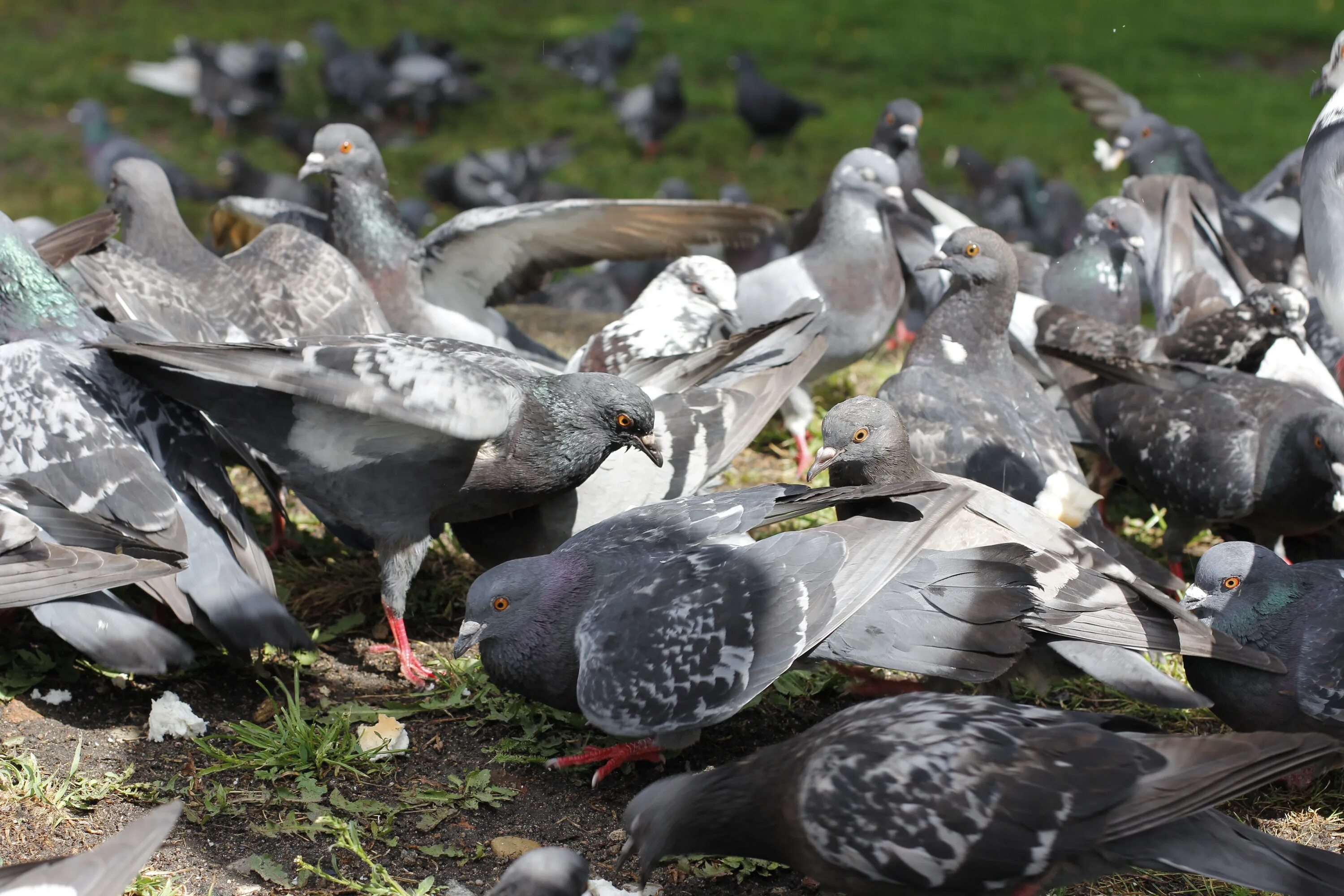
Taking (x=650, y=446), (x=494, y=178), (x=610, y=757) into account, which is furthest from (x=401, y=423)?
(x=494, y=178)

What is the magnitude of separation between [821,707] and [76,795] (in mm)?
2277

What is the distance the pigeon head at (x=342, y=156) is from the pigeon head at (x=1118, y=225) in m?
3.61

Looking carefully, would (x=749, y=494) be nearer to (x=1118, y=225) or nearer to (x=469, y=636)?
(x=469, y=636)

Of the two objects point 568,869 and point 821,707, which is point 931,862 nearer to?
point 568,869

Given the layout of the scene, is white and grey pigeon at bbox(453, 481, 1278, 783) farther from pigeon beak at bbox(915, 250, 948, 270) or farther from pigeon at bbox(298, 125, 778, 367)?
pigeon at bbox(298, 125, 778, 367)

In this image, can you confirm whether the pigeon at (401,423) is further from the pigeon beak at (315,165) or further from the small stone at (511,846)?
the pigeon beak at (315,165)

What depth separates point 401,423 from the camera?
379cm

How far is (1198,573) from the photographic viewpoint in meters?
3.91

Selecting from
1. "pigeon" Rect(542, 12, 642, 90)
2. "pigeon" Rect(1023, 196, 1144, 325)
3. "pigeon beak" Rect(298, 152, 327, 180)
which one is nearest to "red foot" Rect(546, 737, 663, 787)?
"pigeon beak" Rect(298, 152, 327, 180)

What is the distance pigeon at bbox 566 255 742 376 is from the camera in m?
5.34

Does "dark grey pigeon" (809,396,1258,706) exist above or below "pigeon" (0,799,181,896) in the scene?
below

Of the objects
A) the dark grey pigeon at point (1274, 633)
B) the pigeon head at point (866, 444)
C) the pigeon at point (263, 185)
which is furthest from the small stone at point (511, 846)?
the pigeon at point (263, 185)

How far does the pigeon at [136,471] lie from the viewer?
3863 millimetres

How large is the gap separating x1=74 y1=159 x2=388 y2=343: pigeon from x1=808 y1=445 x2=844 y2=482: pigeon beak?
2.23 m
